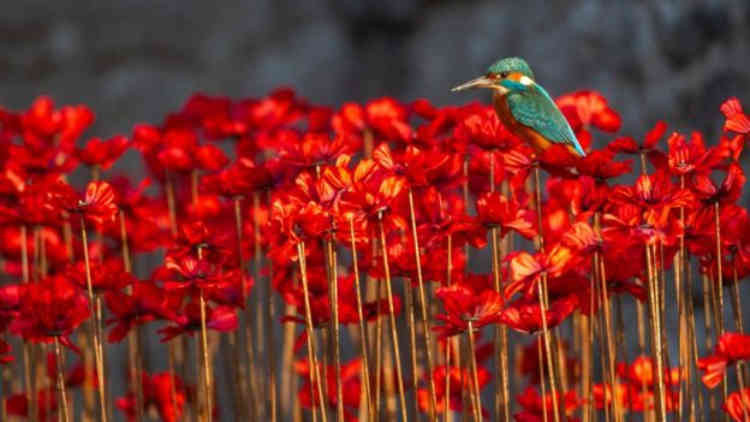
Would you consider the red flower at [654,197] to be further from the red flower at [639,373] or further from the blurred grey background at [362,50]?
the blurred grey background at [362,50]

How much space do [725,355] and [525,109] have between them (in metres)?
0.30

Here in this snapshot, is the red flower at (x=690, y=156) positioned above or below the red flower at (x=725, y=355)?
above

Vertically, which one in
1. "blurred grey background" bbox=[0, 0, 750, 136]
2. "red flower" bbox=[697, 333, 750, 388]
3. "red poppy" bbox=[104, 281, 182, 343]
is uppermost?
"blurred grey background" bbox=[0, 0, 750, 136]

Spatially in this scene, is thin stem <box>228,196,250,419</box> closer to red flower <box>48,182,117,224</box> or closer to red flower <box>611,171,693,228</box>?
red flower <box>48,182,117,224</box>

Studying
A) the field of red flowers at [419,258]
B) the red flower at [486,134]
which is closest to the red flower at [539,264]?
the field of red flowers at [419,258]

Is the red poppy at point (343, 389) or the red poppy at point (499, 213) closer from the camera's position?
the red poppy at point (499, 213)

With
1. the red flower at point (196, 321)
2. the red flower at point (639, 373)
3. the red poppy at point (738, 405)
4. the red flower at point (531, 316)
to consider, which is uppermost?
the red flower at point (196, 321)

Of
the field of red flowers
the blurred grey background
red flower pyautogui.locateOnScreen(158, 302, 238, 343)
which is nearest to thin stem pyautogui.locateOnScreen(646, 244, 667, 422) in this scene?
the field of red flowers

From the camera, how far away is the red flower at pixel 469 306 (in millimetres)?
1117

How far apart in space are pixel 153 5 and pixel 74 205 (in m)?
1.77

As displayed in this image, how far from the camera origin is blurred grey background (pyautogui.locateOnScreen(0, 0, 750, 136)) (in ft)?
6.28

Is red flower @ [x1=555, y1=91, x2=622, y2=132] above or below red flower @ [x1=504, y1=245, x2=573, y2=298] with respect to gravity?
above

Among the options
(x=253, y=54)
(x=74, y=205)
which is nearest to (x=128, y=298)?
(x=74, y=205)

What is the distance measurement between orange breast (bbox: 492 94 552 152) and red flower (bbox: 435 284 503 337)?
0.17 meters
